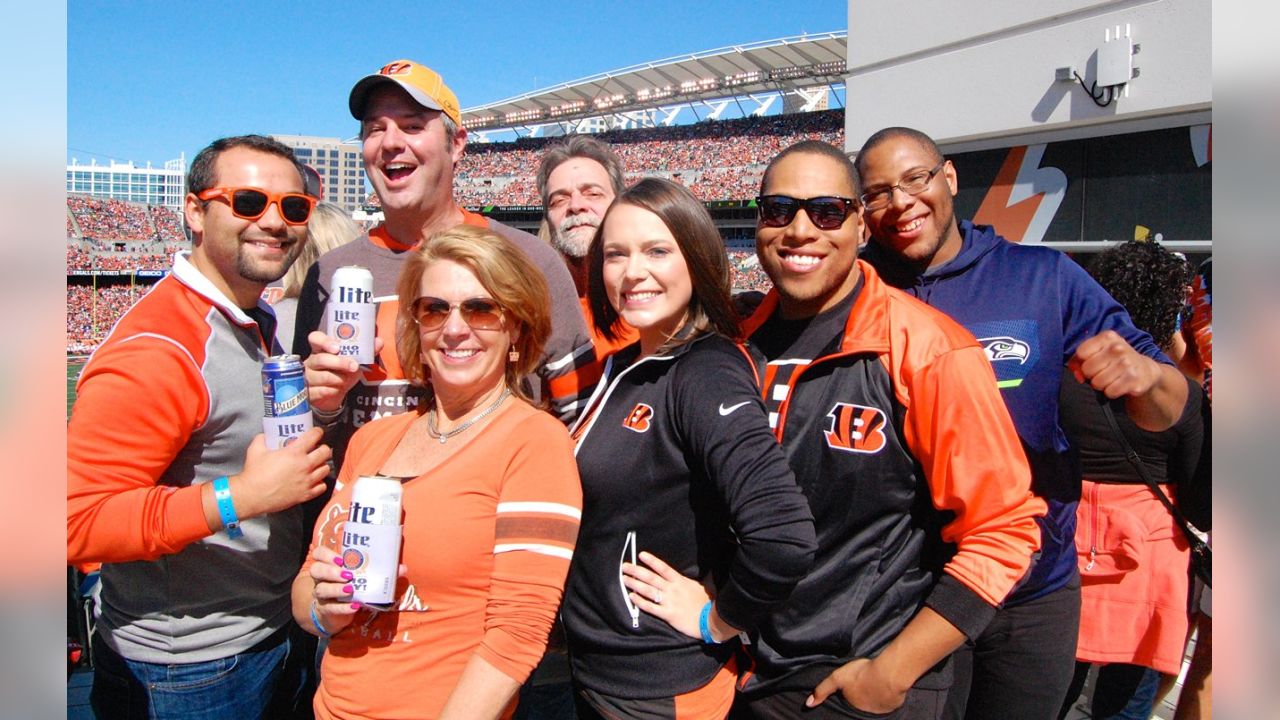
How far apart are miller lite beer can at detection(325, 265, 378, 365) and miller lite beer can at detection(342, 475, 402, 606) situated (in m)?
0.60

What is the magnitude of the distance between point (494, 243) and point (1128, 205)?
248 inches

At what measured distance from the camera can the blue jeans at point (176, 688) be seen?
6.25ft

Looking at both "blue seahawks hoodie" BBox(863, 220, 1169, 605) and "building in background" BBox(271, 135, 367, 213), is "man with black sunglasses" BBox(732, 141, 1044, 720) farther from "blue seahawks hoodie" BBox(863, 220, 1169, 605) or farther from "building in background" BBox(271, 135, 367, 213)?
"building in background" BBox(271, 135, 367, 213)

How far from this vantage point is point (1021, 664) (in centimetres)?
220

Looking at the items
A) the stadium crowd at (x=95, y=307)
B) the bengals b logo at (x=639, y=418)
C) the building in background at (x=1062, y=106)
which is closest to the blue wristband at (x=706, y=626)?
the bengals b logo at (x=639, y=418)

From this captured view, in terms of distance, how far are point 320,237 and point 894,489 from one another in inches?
119

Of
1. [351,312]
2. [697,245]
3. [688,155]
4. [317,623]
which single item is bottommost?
[317,623]

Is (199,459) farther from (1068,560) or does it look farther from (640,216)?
(1068,560)

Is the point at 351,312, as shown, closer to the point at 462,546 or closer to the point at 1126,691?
the point at 462,546

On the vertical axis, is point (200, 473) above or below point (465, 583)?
above

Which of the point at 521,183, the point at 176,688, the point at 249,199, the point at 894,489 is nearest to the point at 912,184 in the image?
the point at 894,489

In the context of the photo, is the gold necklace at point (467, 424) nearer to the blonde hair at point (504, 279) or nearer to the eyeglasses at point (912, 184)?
the blonde hair at point (504, 279)

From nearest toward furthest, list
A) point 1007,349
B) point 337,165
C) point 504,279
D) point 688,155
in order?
point 504,279
point 1007,349
point 688,155
point 337,165

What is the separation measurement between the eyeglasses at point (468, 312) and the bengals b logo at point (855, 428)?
0.85 meters
